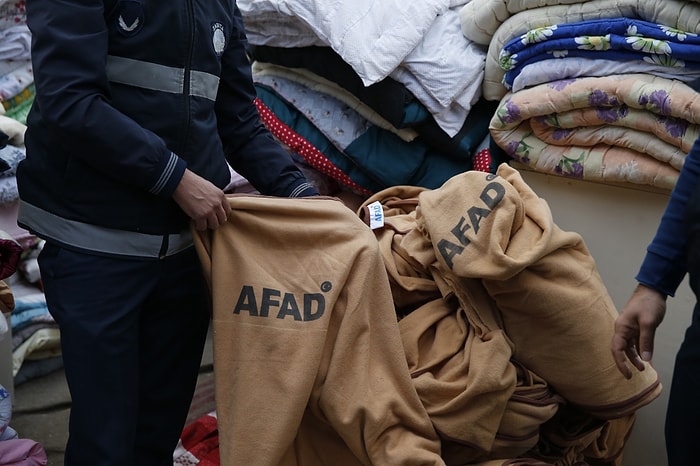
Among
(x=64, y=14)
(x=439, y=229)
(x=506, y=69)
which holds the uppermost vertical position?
(x=64, y=14)

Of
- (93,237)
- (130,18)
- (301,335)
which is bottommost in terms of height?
(301,335)

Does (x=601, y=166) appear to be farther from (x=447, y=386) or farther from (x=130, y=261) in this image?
(x=130, y=261)

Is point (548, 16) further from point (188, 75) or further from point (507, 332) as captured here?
point (188, 75)

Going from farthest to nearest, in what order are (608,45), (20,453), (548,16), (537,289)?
1. (548,16)
2. (608,45)
3. (20,453)
4. (537,289)

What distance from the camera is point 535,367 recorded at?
1.78 m

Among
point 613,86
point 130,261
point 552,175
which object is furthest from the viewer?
point 552,175

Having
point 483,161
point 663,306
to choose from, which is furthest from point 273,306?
point 483,161

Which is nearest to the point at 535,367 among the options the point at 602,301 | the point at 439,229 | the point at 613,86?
the point at 602,301

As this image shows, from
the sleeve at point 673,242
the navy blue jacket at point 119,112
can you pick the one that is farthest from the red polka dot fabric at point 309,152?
the sleeve at point 673,242

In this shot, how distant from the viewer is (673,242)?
4.41ft

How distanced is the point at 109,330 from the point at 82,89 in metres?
0.43

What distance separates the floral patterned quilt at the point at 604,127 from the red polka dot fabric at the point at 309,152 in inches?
19.9

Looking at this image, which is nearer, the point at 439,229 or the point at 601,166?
the point at 439,229

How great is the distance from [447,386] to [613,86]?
937 millimetres
